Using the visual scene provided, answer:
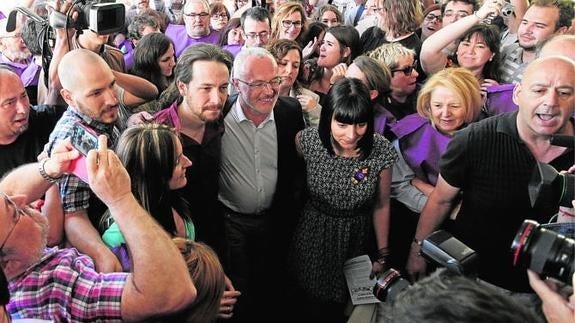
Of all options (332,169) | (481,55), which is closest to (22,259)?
(332,169)

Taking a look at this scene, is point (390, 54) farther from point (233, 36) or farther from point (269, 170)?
point (233, 36)

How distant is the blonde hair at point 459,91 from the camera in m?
2.16

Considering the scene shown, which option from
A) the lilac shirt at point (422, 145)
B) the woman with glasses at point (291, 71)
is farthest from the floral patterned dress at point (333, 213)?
the woman with glasses at point (291, 71)

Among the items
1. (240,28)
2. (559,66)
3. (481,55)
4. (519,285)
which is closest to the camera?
(559,66)

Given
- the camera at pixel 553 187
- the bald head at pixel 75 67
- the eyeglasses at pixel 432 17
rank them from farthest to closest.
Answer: the eyeglasses at pixel 432 17 → the bald head at pixel 75 67 → the camera at pixel 553 187

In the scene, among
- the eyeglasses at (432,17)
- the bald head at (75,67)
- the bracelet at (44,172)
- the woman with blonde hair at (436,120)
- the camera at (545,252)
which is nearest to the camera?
the camera at (545,252)

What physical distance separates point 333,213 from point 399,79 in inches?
34.5

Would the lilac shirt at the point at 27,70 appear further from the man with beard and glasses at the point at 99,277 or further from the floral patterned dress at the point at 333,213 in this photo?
the man with beard and glasses at the point at 99,277

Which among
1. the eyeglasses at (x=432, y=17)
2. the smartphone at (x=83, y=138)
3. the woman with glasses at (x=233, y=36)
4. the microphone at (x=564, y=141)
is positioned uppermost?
the eyeglasses at (x=432, y=17)

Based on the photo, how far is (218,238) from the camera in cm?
214

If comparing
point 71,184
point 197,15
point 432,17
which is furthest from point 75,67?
point 432,17

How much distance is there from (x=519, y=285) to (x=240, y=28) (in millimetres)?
2587

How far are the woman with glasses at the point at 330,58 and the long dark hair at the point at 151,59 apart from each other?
77cm

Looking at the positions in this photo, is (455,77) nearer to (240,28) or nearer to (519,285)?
(519,285)
